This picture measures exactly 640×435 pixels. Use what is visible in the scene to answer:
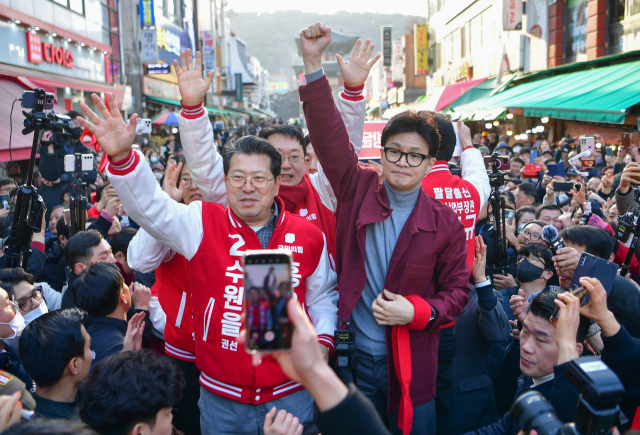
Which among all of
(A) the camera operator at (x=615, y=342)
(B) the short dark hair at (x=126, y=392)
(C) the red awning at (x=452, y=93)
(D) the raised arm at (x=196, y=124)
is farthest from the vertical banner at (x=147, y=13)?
(A) the camera operator at (x=615, y=342)

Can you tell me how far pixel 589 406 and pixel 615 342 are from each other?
981 mm

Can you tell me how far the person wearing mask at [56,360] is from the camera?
1981 millimetres

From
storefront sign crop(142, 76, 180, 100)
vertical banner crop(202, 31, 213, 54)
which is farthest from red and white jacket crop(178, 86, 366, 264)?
vertical banner crop(202, 31, 213, 54)

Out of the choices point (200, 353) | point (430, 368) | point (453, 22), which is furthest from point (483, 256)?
point (453, 22)

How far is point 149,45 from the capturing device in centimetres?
2011

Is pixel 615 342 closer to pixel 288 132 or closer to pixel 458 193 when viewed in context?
pixel 458 193

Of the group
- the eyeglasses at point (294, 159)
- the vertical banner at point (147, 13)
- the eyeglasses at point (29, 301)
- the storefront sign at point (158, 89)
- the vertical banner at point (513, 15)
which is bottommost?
the eyeglasses at point (29, 301)

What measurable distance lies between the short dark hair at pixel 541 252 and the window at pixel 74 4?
14320 millimetres

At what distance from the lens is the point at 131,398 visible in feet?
5.77

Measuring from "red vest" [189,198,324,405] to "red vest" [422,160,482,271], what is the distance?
131 centimetres

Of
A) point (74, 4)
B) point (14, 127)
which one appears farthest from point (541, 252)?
point (74, 4)

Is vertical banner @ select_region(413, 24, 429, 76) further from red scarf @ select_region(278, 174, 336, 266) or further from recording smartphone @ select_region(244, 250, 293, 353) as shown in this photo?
recording smartphone @ select_region(244, 250, 293, 353)

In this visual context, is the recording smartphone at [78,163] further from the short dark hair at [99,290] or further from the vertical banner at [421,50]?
the vertical banner at [421,50]

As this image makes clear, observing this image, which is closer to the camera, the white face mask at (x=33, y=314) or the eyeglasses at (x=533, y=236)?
the white face mask at (x=33, y=314)
